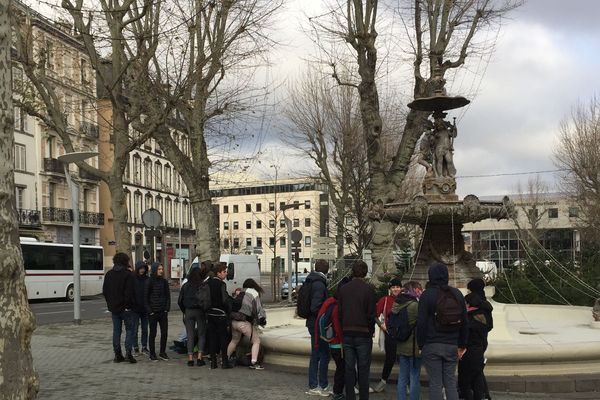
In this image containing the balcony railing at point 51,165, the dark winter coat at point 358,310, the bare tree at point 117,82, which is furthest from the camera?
the balcony railing at point 51,165

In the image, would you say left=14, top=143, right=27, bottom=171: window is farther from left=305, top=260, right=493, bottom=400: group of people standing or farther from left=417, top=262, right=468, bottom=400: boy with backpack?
left=417, top=262, right=468, bottom=400: boy with backpack

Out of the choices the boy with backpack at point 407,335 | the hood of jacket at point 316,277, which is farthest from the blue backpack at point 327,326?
the boy with backpack at point 407,335

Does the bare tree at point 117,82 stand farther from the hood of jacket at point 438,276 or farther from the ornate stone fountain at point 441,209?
the hood of jacket at point 438,276

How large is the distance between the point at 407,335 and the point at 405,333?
1.3 inches

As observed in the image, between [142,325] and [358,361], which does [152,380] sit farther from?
[358,361]

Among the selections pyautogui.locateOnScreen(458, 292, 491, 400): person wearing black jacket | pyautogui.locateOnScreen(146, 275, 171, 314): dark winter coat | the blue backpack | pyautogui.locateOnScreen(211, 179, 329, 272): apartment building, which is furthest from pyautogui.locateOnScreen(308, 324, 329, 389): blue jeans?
pyautogui.locateOnScreen(211, 179, 329, 272): apartment building

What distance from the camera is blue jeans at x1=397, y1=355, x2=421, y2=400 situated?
7.38 meters

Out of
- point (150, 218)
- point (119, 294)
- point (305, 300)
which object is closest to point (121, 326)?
point (119, 294)

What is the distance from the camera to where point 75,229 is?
1859 cm

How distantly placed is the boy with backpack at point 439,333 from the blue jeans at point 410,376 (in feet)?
2.16

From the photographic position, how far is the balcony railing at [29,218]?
4769 cm

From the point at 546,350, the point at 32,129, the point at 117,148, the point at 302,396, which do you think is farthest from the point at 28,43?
the point at 32,129

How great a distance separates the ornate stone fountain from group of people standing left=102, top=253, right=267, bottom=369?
142 inches

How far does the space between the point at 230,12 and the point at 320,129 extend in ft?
48.0
